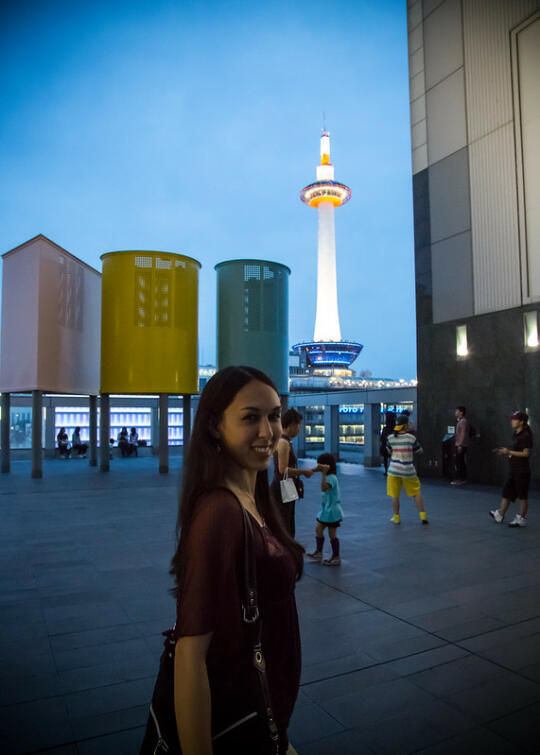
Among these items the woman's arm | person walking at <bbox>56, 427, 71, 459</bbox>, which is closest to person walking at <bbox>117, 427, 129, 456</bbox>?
person walking at <bbox>56, 427, 71, 459</bbox>

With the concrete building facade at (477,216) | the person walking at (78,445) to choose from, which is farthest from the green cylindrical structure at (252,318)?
the person walking at (78,445)

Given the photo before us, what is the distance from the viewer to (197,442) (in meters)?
1.68

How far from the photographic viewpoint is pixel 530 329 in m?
13.3

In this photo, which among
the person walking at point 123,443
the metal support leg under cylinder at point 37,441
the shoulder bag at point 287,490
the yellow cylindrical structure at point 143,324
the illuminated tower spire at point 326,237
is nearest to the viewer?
the shoulder bag at point 287,490

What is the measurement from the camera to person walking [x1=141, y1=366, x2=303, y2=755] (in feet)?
4.50

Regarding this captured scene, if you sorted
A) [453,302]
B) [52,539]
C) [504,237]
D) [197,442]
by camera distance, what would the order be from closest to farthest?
1. [197,442]
2. [52,539]
3. [504,237]
4. [453,302]

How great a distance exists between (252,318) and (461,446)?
8.36m

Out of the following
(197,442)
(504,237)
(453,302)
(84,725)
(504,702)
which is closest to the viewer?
(197,442)

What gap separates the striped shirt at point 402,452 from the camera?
8648 mm

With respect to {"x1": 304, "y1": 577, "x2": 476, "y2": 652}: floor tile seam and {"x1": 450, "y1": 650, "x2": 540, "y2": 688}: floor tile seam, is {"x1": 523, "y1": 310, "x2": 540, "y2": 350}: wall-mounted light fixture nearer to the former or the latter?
{"x1": 304, "y1": 577, "x2": 476, "y2": 652}: floor tile seam

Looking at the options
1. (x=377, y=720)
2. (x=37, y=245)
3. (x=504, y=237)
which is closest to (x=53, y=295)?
(x=37, y=245)

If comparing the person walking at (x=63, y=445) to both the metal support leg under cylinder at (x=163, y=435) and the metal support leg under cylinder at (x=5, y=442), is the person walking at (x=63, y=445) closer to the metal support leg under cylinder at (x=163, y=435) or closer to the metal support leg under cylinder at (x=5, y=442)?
the metal support leg under cylinder at (x=5, y=442)

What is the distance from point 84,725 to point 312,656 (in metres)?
1.67

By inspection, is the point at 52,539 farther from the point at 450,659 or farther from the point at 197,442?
the point at 197,442
